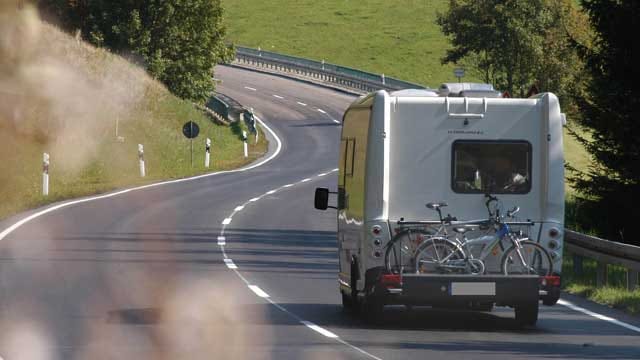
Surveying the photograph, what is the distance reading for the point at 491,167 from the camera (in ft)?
56.9

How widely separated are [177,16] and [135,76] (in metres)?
4.63

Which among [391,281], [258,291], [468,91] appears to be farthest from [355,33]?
[391,281]

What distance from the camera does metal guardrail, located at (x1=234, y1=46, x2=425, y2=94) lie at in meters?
91.4

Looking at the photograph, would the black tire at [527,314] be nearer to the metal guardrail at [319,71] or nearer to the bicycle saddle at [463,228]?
the bicycle saddle at [463,228]

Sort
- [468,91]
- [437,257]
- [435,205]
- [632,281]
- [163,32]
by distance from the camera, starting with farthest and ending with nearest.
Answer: [163,32] < [632,281] < [468,91] < [435,205] < [437,257]

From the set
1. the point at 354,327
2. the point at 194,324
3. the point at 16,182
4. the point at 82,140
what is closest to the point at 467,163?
the point at 354,327

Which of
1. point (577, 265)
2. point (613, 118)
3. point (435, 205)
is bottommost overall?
point (577, 265)

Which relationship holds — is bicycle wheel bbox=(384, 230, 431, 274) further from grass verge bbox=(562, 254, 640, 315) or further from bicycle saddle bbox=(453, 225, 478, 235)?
grass verge bbox=(562, 254, 640, 315)

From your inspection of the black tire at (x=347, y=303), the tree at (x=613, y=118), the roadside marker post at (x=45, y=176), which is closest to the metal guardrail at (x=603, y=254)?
the black tire at (x=347, y=303)

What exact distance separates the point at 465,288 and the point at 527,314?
3.60 feet

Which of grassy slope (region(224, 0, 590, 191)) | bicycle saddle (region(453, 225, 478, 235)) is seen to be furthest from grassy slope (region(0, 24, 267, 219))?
grassy slope (region(224, 0, 590, 191))

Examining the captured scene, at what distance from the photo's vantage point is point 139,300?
19.1 m

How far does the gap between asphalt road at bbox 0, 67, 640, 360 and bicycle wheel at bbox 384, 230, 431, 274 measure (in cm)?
66

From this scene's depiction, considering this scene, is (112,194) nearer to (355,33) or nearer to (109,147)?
(109,147)
